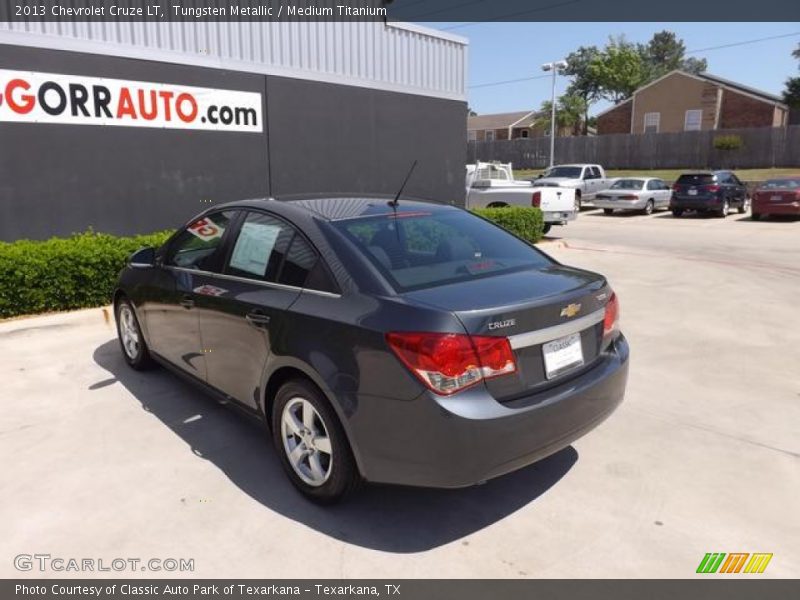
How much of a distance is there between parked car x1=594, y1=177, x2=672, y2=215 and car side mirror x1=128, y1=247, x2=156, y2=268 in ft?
67.2

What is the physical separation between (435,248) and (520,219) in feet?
32.1

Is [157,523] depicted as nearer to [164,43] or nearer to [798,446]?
[798,446]

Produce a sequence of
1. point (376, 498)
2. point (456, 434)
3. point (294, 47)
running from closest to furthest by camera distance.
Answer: point (456, 434) < point (376, 498) < point (294, 47)

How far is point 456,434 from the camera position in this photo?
106 inches

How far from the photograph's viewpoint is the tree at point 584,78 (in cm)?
6919

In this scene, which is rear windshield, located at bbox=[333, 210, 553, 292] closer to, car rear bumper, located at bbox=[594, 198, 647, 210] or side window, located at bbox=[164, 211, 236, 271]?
side window, located at bbox=[164, 211, 236, 271]

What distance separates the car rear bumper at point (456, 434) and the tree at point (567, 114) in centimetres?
6477

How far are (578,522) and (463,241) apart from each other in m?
1.68

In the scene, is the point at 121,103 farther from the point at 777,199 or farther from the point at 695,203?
the point at 777,199

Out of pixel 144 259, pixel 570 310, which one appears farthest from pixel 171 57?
pixel 570 310

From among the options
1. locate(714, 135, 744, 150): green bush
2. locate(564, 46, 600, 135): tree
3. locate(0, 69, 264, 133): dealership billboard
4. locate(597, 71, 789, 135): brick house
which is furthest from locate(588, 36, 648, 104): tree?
locate(0, 69, 264, 133): dealership billboard

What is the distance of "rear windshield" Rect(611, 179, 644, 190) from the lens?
23.1 meters
